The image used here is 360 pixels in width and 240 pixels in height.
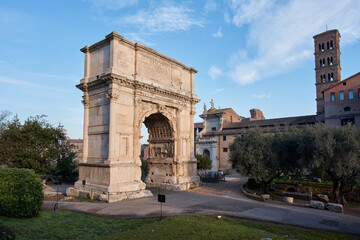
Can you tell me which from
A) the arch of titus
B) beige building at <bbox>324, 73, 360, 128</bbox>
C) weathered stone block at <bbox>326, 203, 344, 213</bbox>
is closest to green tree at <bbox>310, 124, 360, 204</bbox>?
weathered stone block at <bbox>326, 203, 344, 213</bbox>

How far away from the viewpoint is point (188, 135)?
79.6ft

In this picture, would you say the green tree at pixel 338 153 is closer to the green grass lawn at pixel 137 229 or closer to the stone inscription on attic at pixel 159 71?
the green grass lawn at pixel 137 229

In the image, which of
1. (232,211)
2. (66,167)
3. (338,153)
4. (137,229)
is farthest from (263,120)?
(137,229)

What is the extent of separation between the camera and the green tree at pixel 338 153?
15.9 m

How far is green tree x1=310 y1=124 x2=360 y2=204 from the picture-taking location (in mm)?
15883

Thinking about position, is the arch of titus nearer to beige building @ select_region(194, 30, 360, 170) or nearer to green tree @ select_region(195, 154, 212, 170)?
green tree @ select_region(195, 154, 212, 170)

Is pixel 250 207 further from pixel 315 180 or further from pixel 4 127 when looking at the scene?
pixel 4 127

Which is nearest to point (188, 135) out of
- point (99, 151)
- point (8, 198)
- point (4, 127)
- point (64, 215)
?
point (99, 151)

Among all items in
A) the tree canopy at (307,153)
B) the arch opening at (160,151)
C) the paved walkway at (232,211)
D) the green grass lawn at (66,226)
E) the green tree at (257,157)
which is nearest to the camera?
the green grass lawn at (66,226)

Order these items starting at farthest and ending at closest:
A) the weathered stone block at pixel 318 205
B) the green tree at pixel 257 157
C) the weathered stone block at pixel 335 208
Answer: the green tree at pixel 257 157, the weathered stone block at pixel 318 205, the weathered stone block at pixel 335 208

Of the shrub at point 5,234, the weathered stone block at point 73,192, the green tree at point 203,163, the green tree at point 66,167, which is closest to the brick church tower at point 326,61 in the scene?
the green tree at point 203,163

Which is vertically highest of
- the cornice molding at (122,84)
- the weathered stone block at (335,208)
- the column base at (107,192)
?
the cornice molding at (122,84)

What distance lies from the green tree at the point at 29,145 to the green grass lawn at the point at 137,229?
47.9 ft

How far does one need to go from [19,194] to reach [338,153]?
18.6m
